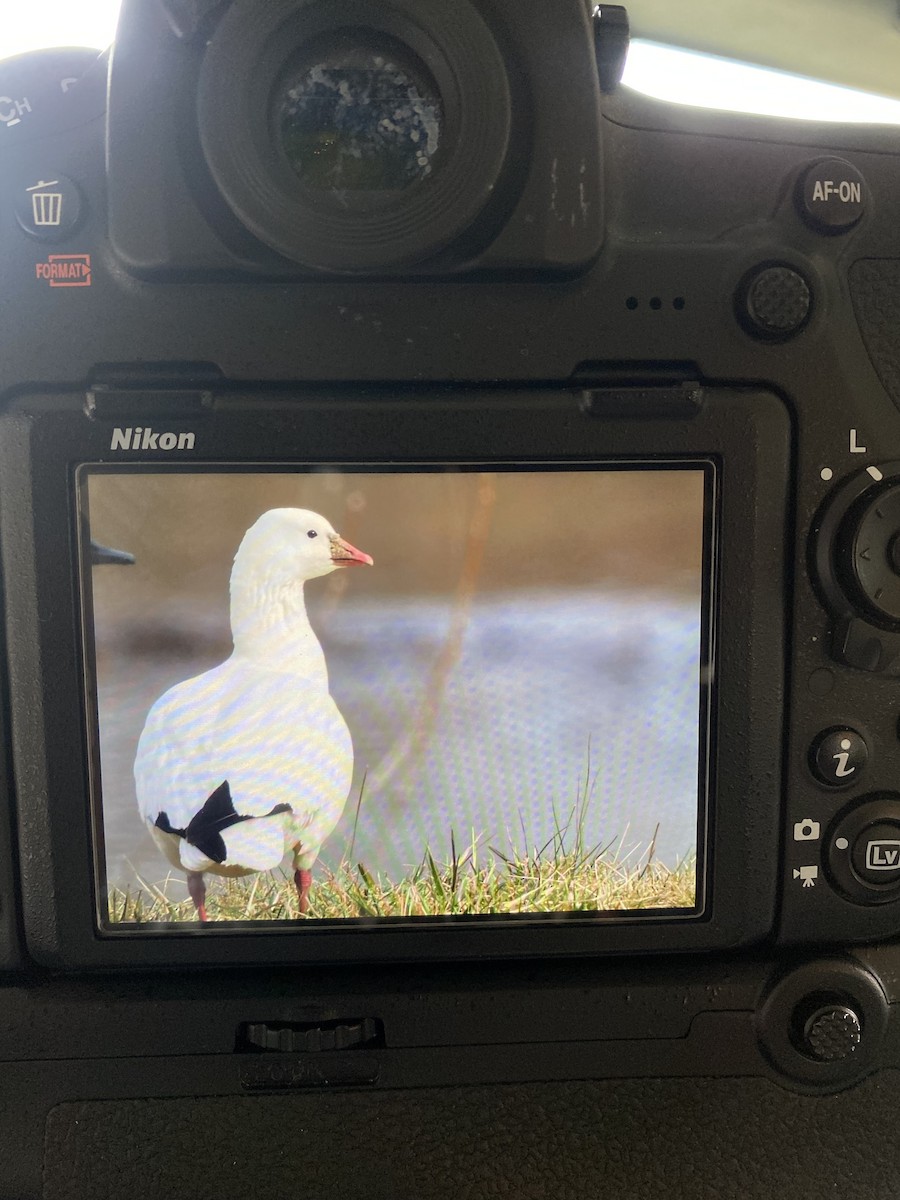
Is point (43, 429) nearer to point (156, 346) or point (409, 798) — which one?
point (156, 346)

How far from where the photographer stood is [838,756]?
46cm

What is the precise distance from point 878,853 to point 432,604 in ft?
0.90

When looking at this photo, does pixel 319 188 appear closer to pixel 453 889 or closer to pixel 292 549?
pixel 292 549

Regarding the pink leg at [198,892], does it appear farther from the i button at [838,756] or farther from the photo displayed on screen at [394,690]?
the i button at [838,756]

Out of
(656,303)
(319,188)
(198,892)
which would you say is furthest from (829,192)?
(198,892)

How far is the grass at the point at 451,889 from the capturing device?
0.46 meters

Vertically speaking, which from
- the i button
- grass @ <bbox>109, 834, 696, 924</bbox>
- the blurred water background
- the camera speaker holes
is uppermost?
the camera speaker holes

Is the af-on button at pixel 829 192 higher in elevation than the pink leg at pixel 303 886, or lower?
higher

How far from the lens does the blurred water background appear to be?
44 cm

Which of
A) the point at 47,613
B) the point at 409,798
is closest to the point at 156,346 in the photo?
the point at 47,613

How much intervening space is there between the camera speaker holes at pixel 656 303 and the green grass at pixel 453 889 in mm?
274

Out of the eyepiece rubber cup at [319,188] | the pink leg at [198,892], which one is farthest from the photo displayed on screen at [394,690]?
the eyepiece rubber cup at [319,188]

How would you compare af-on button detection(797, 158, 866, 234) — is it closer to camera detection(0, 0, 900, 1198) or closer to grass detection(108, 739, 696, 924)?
camera detection(0, 0, 900, 1198)

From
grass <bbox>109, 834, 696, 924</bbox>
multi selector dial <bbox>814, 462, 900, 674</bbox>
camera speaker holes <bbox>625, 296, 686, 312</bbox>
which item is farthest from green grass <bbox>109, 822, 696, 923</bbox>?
camera speaker holes <bbox>625, 296, 686, 312</bbox>
